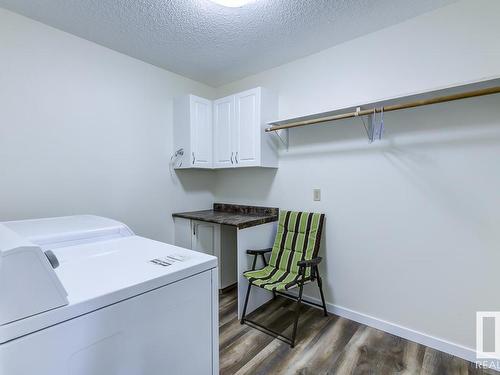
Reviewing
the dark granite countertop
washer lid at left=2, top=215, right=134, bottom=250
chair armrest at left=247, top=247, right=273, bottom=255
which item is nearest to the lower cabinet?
the dark granite countertop

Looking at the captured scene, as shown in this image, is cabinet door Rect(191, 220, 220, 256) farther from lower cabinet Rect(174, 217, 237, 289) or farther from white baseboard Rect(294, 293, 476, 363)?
white baseboard Rect(294, 293, 476, 363)

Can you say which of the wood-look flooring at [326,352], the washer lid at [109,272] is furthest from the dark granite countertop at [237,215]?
the washer lid at [109,272]

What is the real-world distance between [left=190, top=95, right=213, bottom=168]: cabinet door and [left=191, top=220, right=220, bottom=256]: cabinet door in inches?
25.8

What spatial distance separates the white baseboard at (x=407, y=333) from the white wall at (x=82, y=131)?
1937 mm

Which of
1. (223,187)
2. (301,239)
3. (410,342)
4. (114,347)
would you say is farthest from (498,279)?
(223,187)

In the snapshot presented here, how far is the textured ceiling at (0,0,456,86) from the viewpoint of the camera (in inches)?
70.9

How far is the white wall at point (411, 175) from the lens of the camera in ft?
5.66

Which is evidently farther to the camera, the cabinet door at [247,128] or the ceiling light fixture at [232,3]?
the cabinet door at [247,128]

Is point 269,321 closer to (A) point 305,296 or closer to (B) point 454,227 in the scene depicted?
(A) point 305,296

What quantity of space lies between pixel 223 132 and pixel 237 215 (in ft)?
3.08

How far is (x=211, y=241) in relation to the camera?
2826mm

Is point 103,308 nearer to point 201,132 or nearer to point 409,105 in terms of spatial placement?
point 409,105

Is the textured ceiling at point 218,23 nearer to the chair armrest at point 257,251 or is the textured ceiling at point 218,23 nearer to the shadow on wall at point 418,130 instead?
the shadow on wall at point 418,130

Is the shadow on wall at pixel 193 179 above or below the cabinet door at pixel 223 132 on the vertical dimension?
below
